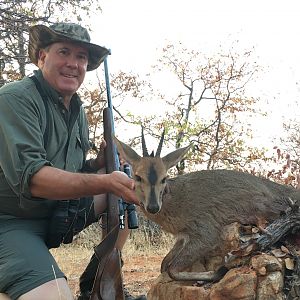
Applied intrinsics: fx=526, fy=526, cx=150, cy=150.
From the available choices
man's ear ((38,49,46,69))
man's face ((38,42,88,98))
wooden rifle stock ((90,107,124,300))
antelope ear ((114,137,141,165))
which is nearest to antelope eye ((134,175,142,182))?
antelope ear ((114,137,141,165))

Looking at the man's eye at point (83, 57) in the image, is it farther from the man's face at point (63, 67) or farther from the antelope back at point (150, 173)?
the antelope back at point (150, 173)

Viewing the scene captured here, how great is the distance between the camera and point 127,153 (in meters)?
4.48

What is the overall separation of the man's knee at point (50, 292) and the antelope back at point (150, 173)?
0.85 meters

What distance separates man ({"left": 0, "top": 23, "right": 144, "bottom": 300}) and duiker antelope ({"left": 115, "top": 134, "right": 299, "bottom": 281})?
523 mm

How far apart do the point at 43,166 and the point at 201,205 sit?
1.66 meters

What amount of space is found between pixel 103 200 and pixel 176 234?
79cm

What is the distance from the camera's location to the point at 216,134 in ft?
62.6

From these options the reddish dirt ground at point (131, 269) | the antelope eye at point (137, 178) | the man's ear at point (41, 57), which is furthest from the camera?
the reddish dirt ground at point (131, 269)

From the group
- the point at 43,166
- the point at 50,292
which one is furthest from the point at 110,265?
the point at 43,166

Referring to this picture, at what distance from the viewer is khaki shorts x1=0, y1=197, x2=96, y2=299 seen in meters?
3.81

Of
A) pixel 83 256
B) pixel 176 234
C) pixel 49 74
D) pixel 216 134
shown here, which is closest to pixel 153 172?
pixel 176 234

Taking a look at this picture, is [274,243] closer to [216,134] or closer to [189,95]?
[216,134]

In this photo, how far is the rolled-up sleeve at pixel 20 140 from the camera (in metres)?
3.86

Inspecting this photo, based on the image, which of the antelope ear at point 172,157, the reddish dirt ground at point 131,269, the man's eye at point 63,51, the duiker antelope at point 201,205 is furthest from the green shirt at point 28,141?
the reddish dirt ground at point 131,269
